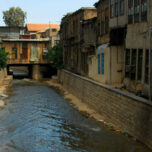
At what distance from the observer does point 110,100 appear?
1791 centimetres

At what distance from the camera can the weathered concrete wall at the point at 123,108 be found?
13.3 m

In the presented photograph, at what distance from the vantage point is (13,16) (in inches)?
3103

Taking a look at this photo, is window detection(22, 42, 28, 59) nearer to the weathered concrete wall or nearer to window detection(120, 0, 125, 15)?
the weathered concrete wall

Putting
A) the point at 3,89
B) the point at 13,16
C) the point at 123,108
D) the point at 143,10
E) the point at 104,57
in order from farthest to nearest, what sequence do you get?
1. the point at 13,16
2. the point at 3,89
3. the point at 104,57
4. the point at 123,108
5. the point at 143,10

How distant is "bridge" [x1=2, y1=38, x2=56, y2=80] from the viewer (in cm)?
4534

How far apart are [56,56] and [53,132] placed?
26.5 metres

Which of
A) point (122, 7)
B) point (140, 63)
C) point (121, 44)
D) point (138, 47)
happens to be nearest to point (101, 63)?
point (121, 44)

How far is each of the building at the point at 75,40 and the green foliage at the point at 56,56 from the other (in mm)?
1087

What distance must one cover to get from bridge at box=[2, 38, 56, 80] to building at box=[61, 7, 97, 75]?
571 centimetres

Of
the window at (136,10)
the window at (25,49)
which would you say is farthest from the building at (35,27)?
the window at (136,10)

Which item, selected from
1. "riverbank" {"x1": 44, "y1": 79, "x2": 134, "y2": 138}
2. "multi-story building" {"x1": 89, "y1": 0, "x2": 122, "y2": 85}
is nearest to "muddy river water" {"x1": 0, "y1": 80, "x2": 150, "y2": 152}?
"riverbank" {"x1": 44, "y1": 79, "x2": 134, "y2": 138}

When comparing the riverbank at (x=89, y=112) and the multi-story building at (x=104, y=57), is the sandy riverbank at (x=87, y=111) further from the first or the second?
the multi-story building at (x=104, y=57)

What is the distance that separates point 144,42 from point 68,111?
9.93 metres

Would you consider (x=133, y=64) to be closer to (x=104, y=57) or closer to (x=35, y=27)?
(x=104, y=57)
